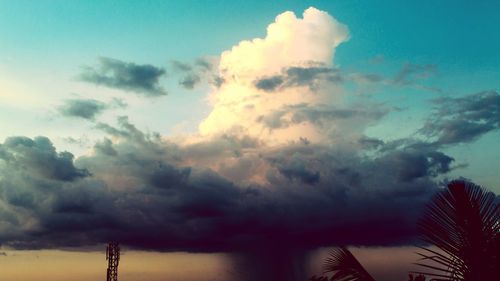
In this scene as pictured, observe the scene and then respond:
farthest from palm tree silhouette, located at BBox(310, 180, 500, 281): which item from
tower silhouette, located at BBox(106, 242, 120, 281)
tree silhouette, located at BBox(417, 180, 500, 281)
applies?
tower silhouette, located at BBox(106, 242, 120, 281)

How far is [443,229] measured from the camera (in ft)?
18.4

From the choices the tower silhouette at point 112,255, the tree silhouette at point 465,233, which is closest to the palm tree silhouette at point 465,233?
the tree silhouette at point 465,233

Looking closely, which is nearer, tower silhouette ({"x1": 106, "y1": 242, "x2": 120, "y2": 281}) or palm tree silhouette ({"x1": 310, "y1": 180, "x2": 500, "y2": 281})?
palm tree silhouette ({"x1": 310, "y1": 180, "x2": 500, "y2": 281})

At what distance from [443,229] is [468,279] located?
0.60 metres

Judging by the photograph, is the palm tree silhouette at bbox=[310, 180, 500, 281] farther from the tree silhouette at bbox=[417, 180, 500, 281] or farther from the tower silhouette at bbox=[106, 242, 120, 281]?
the tower silhouette at bbox=[106, 242, 120, 281]

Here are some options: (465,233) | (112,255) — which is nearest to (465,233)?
(465,233)

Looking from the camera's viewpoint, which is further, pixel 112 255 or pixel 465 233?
pixel 112 255

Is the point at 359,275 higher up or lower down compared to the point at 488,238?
lower down

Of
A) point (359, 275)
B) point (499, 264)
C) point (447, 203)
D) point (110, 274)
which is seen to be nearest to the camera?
point (499, 264)

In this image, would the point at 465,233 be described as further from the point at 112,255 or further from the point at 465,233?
the point at 112,255

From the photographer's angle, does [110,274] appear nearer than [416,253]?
No

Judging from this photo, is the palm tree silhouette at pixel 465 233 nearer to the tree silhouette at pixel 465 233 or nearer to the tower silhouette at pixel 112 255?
the tree silhouette at pixel 465 233

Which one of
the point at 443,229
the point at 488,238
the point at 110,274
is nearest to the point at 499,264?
the point at 488,238

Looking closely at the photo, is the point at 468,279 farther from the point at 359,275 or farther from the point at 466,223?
the point at 359,275
